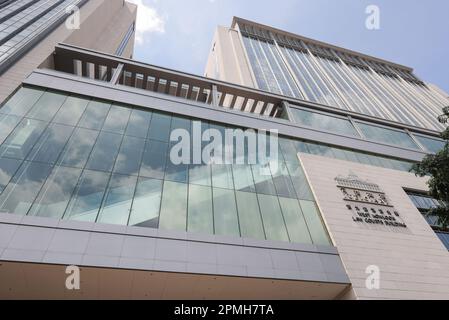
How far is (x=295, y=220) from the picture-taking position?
12273 millimetres

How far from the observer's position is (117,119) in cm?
1366

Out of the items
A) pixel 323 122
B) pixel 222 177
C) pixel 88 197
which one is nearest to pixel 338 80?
pixel 323 122

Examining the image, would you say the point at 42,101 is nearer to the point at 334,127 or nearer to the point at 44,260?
the point at 44,260

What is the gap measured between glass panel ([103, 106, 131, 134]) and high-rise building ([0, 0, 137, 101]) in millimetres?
5356

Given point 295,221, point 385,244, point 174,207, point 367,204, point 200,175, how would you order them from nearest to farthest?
1. point 174,207
2. point 295,221
3. point 385,244
4. point 200,175
5. point 367,204

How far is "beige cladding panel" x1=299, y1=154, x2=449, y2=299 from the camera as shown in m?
10.7

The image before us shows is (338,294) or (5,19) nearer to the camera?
(338,294)

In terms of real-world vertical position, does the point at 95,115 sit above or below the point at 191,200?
above

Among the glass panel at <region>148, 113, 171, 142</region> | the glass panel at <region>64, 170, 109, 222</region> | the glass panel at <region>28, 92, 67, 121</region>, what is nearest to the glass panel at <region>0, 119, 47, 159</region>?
the glass panel at <region>28, 92, 67, 121</region>

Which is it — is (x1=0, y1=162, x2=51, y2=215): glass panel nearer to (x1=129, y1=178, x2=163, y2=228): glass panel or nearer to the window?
(x1=129, y1=178, x2=163, y2=228): glass panel

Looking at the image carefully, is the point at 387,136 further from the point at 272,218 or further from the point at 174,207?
the point at 174,207

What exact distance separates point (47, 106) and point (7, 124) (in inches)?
80.5
